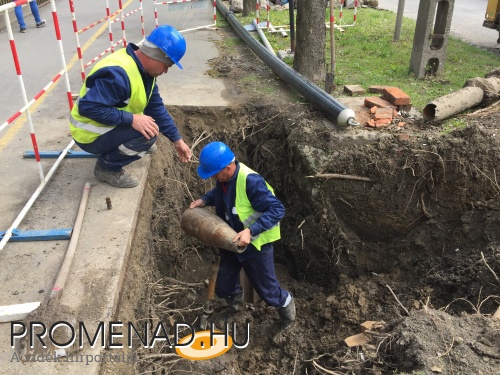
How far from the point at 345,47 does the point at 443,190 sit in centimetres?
520

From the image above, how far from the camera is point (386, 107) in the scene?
5.45m

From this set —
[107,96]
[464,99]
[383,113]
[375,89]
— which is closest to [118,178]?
[107,96]

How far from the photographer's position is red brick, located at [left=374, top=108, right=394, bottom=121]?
207 inches

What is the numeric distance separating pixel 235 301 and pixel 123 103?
7.16 ft

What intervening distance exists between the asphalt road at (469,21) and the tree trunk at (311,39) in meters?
3.72

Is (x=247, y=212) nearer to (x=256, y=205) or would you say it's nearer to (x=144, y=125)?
(x=256, y=205)

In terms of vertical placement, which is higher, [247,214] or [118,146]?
[118,146]

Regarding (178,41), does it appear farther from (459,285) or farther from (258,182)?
(459,285)

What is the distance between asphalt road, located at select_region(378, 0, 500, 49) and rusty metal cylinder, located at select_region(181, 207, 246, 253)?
25.3ft

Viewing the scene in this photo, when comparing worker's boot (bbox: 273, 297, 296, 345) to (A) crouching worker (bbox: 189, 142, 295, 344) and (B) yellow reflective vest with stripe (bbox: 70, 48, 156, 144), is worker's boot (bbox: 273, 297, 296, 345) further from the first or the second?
(B) yellow reflective vest with stripe (bbox: 70, 48, 156, 144)

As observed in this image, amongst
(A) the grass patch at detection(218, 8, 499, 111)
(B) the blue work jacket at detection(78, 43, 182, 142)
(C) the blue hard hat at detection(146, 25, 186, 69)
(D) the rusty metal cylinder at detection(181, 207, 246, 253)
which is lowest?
(D) the rusty metal cylinder at detection(181, 207, 246, 253)

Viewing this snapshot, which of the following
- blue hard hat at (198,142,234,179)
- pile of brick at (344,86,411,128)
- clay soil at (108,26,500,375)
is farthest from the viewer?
pile of brick at (344,86,411,128)

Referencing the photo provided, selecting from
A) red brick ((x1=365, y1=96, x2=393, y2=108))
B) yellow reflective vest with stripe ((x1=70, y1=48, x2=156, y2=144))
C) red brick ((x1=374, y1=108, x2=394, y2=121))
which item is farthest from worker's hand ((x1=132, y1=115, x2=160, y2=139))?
red brick ((x1=365, y1=96, x2=393, y2=108))

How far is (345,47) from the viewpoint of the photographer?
9.20 metres
